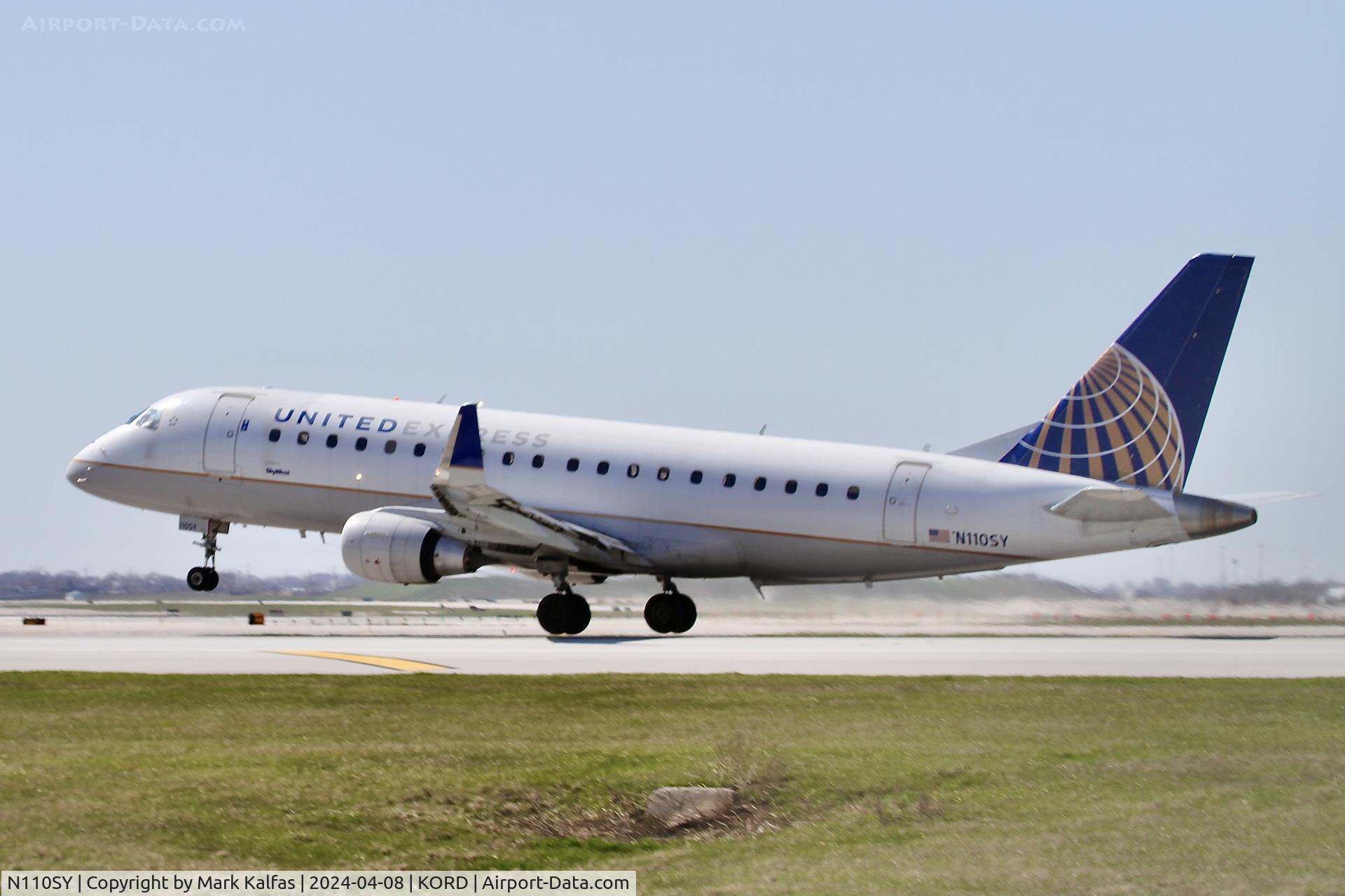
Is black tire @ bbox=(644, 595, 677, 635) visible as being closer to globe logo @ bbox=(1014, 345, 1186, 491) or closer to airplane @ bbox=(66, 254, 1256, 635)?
airplane @ bbox=(66, 254, 1256, 635)

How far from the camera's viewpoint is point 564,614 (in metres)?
33.0

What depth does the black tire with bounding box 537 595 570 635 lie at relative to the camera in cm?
3291

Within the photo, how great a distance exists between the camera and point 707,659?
25.3 m

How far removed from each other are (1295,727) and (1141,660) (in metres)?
8.90

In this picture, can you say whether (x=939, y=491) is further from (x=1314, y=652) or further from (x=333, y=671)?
(x=333, y=671)

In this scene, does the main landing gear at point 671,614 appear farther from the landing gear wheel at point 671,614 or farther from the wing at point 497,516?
the wing at point 497,516

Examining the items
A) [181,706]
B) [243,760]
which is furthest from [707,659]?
[243,760]

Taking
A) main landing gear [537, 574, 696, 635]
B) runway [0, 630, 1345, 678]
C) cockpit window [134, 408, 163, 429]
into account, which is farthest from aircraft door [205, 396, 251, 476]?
main landing gear [537, 574, 696, 635]

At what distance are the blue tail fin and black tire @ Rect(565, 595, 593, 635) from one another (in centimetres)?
995

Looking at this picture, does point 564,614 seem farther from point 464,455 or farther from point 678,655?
point 678,655

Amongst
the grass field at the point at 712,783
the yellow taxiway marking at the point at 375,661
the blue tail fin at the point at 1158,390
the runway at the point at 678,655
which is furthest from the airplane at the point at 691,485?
the grass field at the point at 712,783

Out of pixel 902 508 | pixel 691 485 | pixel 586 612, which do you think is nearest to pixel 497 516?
pixel 586 612

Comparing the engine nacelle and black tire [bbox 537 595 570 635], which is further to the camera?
black tire [bbox 537 595 570 635]

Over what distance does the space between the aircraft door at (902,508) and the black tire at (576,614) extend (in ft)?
21.5
